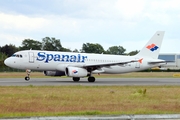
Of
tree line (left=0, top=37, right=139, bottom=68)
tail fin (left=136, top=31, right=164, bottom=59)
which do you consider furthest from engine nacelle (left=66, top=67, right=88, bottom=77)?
tree line (left=0, top=37, right=139, bottom=68)

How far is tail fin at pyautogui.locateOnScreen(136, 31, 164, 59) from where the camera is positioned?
48.1m

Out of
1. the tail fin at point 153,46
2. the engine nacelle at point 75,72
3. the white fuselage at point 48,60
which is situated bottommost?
the engine nacelle at point 75,72

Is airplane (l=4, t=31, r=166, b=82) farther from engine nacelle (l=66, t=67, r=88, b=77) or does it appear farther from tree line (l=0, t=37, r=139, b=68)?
tree line (l=0, t=37, r=139, b=68)

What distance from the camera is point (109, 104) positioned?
18.0 metres

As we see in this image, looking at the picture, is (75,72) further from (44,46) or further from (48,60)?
(44,46)

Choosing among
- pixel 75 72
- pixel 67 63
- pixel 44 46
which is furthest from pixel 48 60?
pixel 44 46

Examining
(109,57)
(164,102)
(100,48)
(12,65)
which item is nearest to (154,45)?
(109,57)

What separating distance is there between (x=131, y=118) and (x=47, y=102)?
749 centimetres

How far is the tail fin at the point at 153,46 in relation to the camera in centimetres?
4806

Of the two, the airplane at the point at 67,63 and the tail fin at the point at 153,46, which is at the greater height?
the tail fin at the point at 153,46

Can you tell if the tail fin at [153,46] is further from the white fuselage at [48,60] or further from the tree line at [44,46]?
the tree line at [44,46]

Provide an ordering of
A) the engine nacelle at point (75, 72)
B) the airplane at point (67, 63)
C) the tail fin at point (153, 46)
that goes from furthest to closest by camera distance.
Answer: the tail fin at point (153, 46) < the airplane at point (67, 63) < the engine nacelle at point (75, 72)

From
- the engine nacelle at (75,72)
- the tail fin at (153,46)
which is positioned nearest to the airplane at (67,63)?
the engine nacelle at (75,72)

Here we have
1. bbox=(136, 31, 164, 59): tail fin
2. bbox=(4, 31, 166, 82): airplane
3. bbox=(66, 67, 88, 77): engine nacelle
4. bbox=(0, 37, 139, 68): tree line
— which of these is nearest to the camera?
bbox=(66, 67, 88, 77): engine nacelle
